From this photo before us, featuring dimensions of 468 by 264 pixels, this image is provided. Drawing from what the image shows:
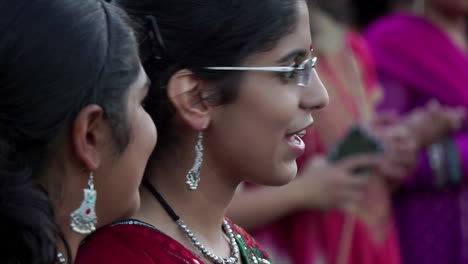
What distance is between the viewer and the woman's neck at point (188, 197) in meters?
1.88

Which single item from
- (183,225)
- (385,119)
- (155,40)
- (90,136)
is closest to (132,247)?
(183,225)

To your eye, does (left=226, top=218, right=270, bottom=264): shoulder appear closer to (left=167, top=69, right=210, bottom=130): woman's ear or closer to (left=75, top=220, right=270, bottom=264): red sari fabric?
(left=75, top=220, right=270, bottom=264): red sari fabric

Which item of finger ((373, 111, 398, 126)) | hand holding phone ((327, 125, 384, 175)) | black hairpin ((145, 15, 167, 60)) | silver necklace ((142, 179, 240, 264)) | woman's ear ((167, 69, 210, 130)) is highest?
black hairpin ((145, 15, 167, 60))

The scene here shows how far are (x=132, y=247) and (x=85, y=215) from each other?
9.0 inches

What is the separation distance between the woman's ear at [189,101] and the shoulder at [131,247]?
224mm

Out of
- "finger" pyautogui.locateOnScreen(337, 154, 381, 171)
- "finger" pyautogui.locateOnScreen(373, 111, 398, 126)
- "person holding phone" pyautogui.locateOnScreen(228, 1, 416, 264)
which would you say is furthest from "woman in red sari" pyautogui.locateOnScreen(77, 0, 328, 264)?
"finger" pyautogui.locateOnScreen(373, 111, 398, 126)

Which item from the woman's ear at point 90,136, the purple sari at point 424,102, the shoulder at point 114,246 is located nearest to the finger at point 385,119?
the purple sari at point 424,102

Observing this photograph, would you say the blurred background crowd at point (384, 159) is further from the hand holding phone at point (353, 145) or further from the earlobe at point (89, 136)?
the earlobe at point (89, 136)

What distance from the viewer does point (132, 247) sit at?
1.78 metres

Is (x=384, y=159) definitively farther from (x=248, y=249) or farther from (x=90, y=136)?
(x=90, y=136)

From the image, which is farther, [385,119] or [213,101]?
[385,119]

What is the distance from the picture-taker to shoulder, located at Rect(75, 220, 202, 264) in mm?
1754

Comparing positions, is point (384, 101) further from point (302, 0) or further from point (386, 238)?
point (302, 0)

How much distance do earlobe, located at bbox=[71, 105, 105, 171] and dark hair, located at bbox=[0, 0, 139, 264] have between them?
0.5 inches
